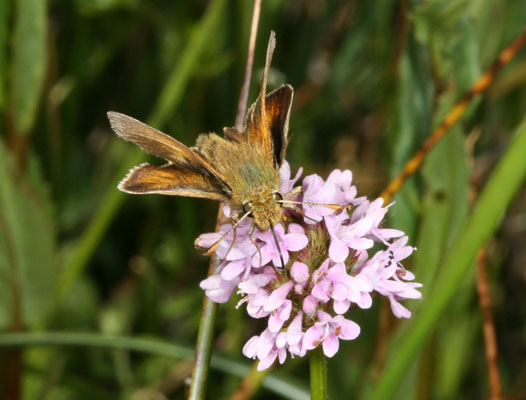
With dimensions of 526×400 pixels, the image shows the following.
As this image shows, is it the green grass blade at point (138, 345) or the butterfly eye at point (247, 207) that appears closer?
the butterfly eye at point (247, 207)

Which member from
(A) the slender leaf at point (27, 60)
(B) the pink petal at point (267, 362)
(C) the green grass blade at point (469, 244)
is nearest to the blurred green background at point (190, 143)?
(A) the slender leaf at point (27, 60)

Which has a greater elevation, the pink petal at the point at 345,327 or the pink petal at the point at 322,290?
the pink petal at the point at 322,290

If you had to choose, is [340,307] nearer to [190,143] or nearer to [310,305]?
[310,305]

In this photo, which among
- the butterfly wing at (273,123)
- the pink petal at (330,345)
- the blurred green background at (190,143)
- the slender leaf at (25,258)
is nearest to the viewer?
the pink petal at (330,345)

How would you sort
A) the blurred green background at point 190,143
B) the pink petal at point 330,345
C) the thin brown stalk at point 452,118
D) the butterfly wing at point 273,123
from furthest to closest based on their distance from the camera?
the blurred green background at point 190,143
the thin brown stalk at point 452,118
the butterfly wing at point 273,123
the pink petal at point 330,345

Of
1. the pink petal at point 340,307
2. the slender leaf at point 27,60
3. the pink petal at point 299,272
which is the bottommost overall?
the pink petal at point 340,307

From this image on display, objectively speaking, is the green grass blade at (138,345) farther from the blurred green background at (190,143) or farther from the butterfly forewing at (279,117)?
the butterfly forewing at (279,117)
